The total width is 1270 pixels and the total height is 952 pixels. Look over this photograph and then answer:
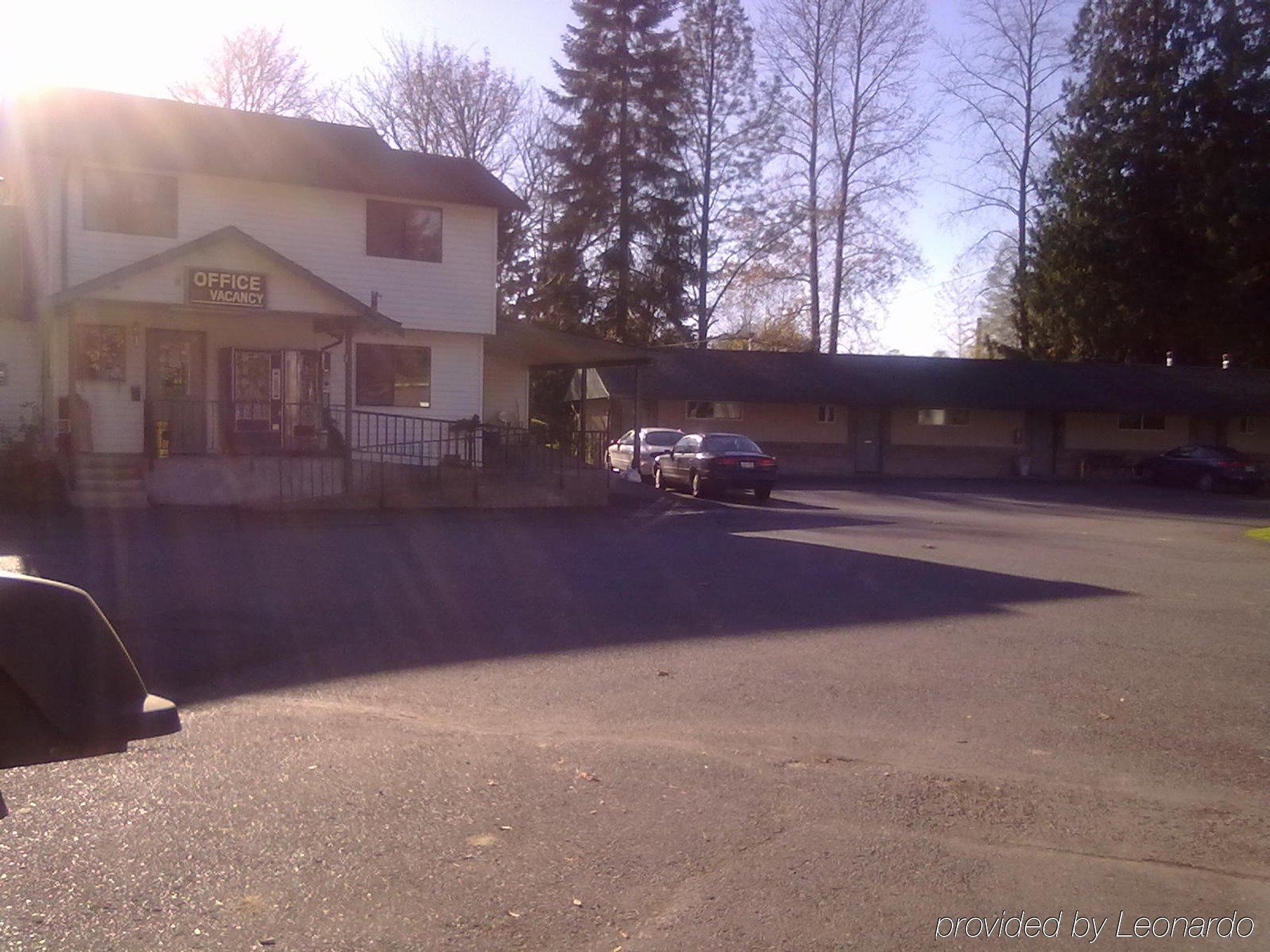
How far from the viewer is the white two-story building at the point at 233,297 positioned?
20.8 meters

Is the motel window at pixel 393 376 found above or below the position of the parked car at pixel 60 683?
above

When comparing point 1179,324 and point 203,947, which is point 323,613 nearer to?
point 203,947

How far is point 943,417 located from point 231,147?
28.7 metres

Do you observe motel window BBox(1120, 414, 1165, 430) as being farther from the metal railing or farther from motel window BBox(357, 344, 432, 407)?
motel window BBox(357, 344, 432, 407)

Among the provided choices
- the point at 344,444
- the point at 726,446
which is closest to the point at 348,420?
the point at 344,444

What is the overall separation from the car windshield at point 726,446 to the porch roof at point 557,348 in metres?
2.64

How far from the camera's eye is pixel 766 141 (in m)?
47.5

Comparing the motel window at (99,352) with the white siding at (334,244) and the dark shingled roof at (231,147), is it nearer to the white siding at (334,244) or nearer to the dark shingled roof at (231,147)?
the white siding at (334,244)

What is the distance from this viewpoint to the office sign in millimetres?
20625

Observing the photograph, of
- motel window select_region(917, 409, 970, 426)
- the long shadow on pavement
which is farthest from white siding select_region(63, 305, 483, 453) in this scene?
motel window select_region(917, 409, 970, 426)

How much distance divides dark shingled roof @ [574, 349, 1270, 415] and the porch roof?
11.7m

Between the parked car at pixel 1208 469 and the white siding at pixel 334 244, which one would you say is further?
the parked car at pixel 1208 469

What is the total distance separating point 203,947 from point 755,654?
5.91 metres

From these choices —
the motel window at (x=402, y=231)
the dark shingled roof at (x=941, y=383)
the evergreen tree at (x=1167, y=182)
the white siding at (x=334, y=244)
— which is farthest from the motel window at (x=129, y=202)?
the evergreen tree at (x=1167, y=182)
